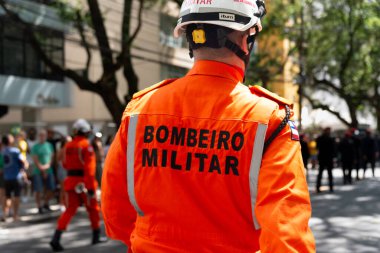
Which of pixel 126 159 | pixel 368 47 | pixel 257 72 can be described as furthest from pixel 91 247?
pixel 368 47

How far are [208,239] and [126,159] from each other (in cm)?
42

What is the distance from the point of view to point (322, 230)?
8453mm

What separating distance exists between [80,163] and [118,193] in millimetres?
6130

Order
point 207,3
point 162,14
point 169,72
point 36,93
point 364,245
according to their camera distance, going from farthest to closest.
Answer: point 169,72
point 162,14
point 36,93
point 364,245
point 207,3

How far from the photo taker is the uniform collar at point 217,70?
181cm

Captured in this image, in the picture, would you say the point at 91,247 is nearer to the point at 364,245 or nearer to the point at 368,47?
the point at 364,245

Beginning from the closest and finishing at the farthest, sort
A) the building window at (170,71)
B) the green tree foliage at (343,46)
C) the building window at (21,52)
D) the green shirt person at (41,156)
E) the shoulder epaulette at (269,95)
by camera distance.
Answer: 1. the shoulder epaulette at (269,95)
2. the green shirt person at (41,156)
3. the building window at (21,52)
4. the green tree foliage at (343,46)
5. the building window at (170,71)

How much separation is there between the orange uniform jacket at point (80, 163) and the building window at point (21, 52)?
1446 cm

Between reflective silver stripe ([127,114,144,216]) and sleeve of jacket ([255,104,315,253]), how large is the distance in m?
0.48

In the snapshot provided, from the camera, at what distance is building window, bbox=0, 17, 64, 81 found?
22564 millimetres

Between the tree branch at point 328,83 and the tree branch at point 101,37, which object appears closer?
the tree branch at point 101,37

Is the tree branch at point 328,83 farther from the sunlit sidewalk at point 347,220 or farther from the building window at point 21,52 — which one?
the sunlit sidewalk at point 347,220

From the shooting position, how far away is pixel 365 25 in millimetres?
30344

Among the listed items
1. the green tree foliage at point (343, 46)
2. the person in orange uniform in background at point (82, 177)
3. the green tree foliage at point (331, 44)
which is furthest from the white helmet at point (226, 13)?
the green tree foliage at point (343, 46)
